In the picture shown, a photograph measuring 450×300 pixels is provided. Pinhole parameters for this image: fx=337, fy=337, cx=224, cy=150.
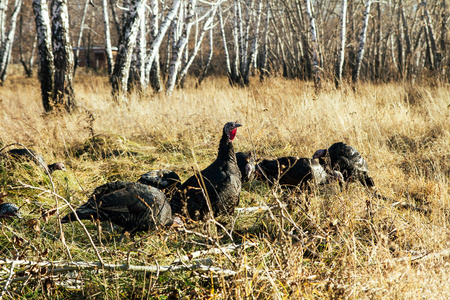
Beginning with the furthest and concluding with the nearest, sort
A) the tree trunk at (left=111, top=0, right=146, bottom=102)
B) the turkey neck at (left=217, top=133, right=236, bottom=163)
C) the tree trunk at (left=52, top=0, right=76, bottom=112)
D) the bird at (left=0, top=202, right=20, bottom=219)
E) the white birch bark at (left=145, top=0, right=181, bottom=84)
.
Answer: the white birch bark at (left=145, top=0, right=181, bottom=84) < the tree trunk at (left=111, top=0, right=146, bottom=102) < the tree trunk at (left=52, top=0, right=76, bottom=112) < the turkey neck at (left=217, top=133, right=236, bottom=163) < the bird at (left=0, top=202, right=20, bottom=219)

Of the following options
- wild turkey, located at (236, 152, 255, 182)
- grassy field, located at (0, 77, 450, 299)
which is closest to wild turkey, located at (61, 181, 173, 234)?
grassy field, located at (0, 77, 450, 299)

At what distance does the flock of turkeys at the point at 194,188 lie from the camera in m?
2.83

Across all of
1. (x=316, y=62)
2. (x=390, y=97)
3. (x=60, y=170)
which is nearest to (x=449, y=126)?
(x=390, y=97)

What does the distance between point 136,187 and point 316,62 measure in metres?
7.39

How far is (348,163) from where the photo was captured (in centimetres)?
411

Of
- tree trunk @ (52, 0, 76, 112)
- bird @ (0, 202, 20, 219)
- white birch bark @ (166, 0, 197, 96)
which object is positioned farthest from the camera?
white birch bark @ (166, 0, 197, 96)

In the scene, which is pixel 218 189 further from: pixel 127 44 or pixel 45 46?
pixel 127 44

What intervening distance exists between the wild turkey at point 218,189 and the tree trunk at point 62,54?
4.32 metres

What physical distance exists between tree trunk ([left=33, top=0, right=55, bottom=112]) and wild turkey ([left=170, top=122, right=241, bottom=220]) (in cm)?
443

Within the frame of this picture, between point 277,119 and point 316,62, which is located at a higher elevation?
point 316,62

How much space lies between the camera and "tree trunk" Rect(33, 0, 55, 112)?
6242 millimetres

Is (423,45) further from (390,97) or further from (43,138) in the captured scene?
(43,138)

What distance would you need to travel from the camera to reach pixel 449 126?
5.84 metres

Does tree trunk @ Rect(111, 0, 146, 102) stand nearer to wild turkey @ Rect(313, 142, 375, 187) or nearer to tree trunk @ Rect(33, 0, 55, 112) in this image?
tree trunk @ Rect(33, 0, 55, 112)
